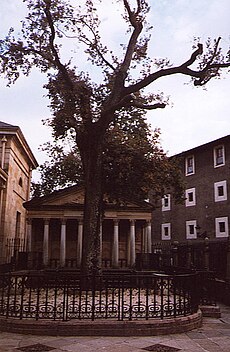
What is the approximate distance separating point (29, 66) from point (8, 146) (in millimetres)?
8774

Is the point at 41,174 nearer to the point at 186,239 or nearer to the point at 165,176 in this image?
the point at 186,239

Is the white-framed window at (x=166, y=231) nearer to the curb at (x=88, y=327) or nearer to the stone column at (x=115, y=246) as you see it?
the stone column at (x=115, y=246)

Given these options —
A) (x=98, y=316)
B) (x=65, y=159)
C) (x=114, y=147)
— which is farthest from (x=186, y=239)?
(x=98, y=316)

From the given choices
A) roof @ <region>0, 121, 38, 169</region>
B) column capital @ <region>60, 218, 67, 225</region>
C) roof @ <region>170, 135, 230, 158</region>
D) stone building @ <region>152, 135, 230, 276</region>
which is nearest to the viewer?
roof @ <region>0, 121, 38, 169</region>

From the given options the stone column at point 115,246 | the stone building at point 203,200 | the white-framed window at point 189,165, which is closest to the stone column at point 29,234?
the stone column at point 115,246

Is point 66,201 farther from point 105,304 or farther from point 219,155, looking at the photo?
point 105,304

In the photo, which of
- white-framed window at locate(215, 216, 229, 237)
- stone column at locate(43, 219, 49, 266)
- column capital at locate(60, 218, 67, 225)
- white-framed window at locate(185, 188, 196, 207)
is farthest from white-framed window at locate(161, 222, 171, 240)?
stone column at locate(43, 219, 49, 266)

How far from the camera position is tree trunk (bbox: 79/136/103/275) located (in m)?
13.7

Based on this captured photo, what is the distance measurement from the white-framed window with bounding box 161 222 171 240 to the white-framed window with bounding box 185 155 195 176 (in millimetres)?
6002

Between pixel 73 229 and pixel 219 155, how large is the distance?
14215mm

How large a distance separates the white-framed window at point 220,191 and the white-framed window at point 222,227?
5.58ft

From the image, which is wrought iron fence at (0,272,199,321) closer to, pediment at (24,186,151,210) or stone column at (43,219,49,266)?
stone column at (43,219,49,266)

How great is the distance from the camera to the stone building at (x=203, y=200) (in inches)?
1251

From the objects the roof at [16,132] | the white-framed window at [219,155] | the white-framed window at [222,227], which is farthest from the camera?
the white-framed window at [219,155]
